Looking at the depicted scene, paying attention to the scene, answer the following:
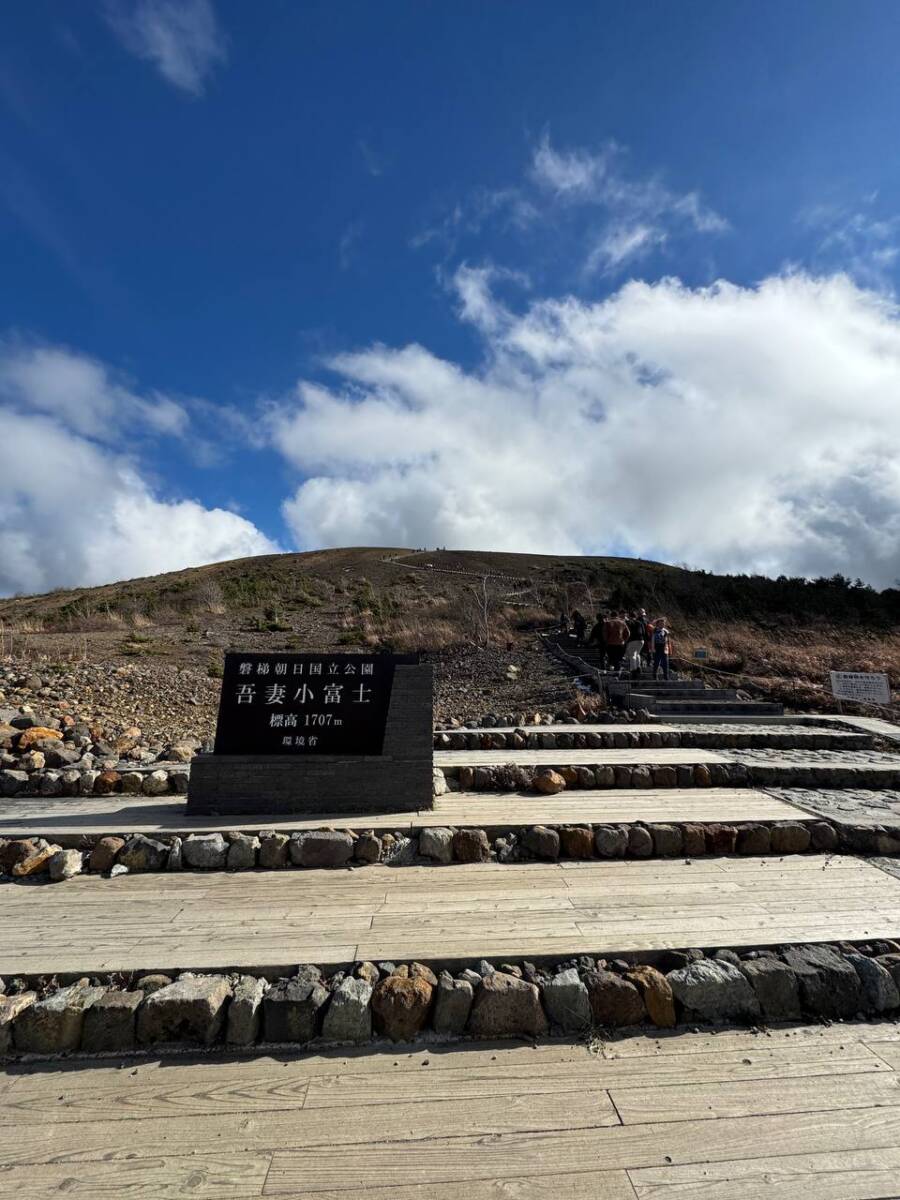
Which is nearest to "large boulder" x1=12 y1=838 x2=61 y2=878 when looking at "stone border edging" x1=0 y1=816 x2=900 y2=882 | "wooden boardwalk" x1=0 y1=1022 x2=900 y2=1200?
"stone border edging" x1=0 y1=816 x2=900 y2=882

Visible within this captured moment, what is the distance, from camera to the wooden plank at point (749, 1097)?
227cm

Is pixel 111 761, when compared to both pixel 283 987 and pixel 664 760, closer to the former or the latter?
pixel 283 987

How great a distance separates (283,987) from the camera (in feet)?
9.12

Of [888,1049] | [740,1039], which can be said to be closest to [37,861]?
[740,1039]

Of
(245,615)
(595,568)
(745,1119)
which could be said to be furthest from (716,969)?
(595,568)

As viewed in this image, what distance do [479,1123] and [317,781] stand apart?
3.03m

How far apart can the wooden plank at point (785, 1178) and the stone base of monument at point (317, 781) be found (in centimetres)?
314

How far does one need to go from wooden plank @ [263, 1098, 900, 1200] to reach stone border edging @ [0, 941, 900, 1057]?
560 millimetres

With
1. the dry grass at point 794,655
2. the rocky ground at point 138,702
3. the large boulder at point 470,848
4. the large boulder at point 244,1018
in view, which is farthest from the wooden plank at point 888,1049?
the dry grass at point 794,655

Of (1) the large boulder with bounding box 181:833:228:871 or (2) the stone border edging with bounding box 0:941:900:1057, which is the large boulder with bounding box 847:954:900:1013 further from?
(1) the large boulder with bounding box 181:833:228:871

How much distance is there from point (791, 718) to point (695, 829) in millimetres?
6694

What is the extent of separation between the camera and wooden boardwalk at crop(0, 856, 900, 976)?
312cm

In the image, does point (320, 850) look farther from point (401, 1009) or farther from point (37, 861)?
point (37, 861)

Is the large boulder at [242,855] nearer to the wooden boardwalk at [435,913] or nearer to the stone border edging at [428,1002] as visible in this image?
the wooden boardwalk at [435,913]
